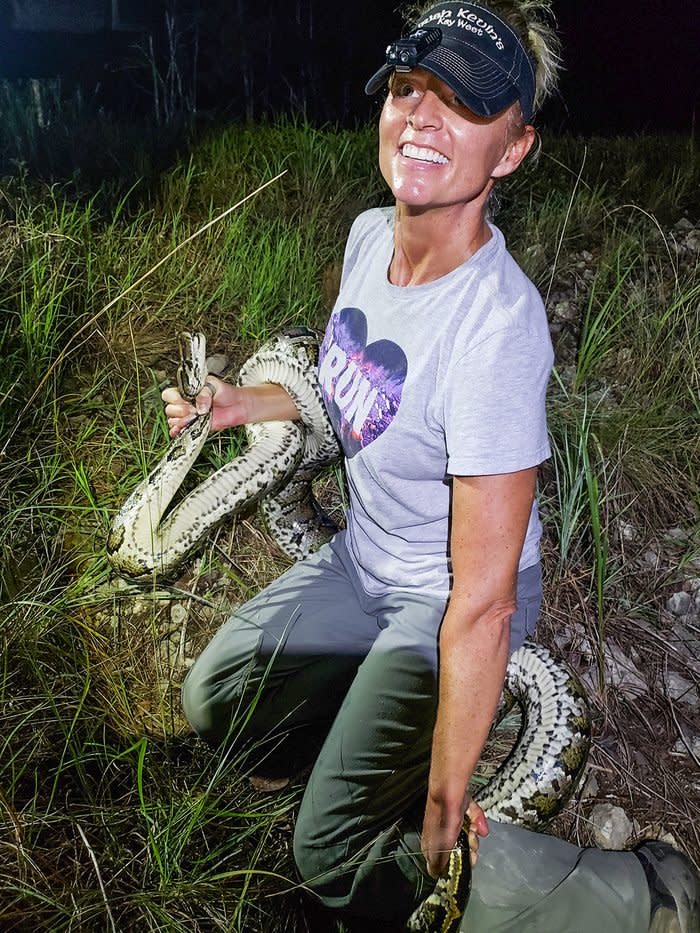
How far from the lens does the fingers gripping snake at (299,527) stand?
2291 mm

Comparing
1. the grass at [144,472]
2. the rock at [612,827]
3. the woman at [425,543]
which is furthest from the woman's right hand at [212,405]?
the rock at [612,827]

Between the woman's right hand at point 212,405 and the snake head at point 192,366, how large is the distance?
0.11 feet

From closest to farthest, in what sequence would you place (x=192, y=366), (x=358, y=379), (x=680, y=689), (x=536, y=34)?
1. (x=536, y=34)
2. (x=358, y=379)
3. (x=192, y=366)
4. (x=680, y=689)

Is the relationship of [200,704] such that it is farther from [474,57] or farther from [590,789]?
[474,57]

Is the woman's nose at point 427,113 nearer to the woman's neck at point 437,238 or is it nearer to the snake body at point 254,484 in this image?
the woman's neck at point 437,238

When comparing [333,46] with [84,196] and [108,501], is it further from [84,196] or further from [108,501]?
[108,501]

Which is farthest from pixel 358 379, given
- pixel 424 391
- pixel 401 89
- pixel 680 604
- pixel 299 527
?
pixel 680 604

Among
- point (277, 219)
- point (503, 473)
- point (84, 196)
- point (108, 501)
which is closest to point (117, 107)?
point (84, 196)

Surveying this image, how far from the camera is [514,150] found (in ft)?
5.58

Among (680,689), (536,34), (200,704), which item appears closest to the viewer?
(536,34)

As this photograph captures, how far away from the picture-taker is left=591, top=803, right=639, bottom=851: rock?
7.68 ft

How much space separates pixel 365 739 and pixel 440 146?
1367 mm

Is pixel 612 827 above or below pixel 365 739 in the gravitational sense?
below

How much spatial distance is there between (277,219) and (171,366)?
3.61 ft
